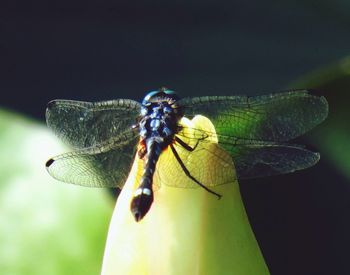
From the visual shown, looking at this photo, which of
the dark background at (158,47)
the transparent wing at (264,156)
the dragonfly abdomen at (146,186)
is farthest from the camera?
the dark background at (158,47)

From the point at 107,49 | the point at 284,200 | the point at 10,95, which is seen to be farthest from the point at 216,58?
the point at 284,200

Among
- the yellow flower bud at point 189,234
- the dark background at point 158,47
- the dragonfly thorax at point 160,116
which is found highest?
the dark background at point 158,47

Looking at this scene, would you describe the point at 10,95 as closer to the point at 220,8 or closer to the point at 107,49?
the point at 107,49

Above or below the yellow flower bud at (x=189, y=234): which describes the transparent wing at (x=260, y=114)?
above

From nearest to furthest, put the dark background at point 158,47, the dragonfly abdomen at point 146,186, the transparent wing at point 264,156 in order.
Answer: the dragonfly abdomen at point 146,186 → the transparent wing at point 264,156 → the dark background at point 158,47

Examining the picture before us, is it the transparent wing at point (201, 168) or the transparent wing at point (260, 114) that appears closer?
the transparent wing at point (201, 168)

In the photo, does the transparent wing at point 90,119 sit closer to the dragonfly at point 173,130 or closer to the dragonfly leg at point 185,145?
the dragonfly at point 173,130

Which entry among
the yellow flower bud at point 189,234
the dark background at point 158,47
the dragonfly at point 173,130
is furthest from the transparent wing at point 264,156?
the dark background at point 158,47
